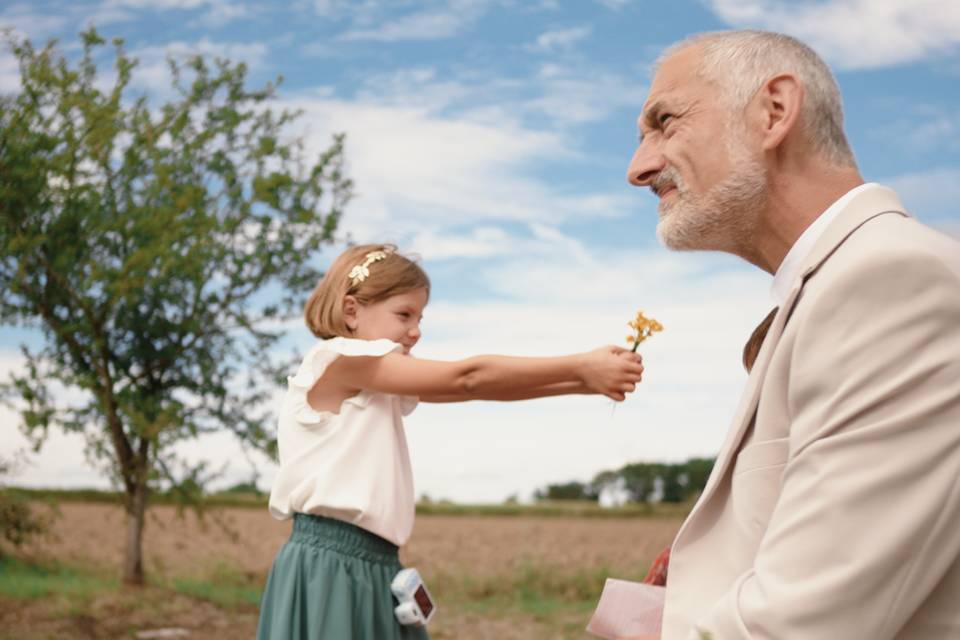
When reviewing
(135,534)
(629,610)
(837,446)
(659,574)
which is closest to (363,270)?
(659,574)

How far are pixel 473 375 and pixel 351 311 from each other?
0.62m

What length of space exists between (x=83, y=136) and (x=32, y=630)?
163 inches

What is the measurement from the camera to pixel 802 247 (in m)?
2.40

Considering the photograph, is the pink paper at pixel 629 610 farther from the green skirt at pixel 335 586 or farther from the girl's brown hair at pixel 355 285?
the girl's brown hair at pixel 355 285

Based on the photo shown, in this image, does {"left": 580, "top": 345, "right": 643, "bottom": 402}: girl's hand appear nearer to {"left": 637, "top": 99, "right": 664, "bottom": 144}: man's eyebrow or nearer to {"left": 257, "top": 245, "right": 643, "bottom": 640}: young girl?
{"left": 257, "top": 245, "right": 643, "bottom": 640}: young girl

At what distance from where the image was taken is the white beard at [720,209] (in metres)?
2.48

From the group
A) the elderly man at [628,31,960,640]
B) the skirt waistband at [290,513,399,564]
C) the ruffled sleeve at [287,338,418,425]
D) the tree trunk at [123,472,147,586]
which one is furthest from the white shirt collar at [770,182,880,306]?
the tree trunk at [123,472,147,586]

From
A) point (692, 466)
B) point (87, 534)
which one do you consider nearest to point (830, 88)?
point (692, 466)

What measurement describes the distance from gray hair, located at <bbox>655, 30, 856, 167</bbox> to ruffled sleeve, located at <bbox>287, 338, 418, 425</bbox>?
1724mm

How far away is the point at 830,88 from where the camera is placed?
2.54 meters

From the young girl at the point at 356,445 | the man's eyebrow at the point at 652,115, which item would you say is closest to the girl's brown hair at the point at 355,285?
the young girl at the point at 356,445

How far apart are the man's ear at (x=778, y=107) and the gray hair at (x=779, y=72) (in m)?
0.02

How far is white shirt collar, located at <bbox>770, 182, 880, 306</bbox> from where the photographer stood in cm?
232

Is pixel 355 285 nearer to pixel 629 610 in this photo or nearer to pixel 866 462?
pixel 629 610
